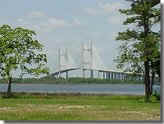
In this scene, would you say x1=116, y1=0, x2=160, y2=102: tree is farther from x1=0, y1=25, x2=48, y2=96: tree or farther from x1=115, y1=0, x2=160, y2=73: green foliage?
x1=0, y1=25, x2=48, y2=96: tree

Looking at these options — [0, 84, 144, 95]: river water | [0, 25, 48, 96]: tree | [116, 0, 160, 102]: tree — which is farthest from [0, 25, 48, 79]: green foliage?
[116, 0, 160, 102]: tree

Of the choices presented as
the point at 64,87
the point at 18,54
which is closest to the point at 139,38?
the point at 18,54

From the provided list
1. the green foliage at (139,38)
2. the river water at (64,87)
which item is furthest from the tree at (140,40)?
the river water at (64,87)

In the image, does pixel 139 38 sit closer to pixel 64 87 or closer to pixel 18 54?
pixel 18 54

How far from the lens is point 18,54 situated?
70.9 ft

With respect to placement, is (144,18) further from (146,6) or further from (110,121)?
(110,121)

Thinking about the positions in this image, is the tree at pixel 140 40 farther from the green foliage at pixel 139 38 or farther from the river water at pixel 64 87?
the river water at pixel 64 87

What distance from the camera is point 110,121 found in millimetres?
9242

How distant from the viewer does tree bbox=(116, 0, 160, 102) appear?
1795 cm

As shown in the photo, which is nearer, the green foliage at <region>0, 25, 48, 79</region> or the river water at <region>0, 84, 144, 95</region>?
the green foliage at <region>0, 25, 48, 79</region>

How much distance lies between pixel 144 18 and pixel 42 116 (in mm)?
9528

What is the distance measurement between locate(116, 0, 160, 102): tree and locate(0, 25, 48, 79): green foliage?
4.29 metres

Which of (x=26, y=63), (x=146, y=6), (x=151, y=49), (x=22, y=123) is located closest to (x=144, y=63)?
(x=151, y=49)

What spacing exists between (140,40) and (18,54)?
6365 mm
